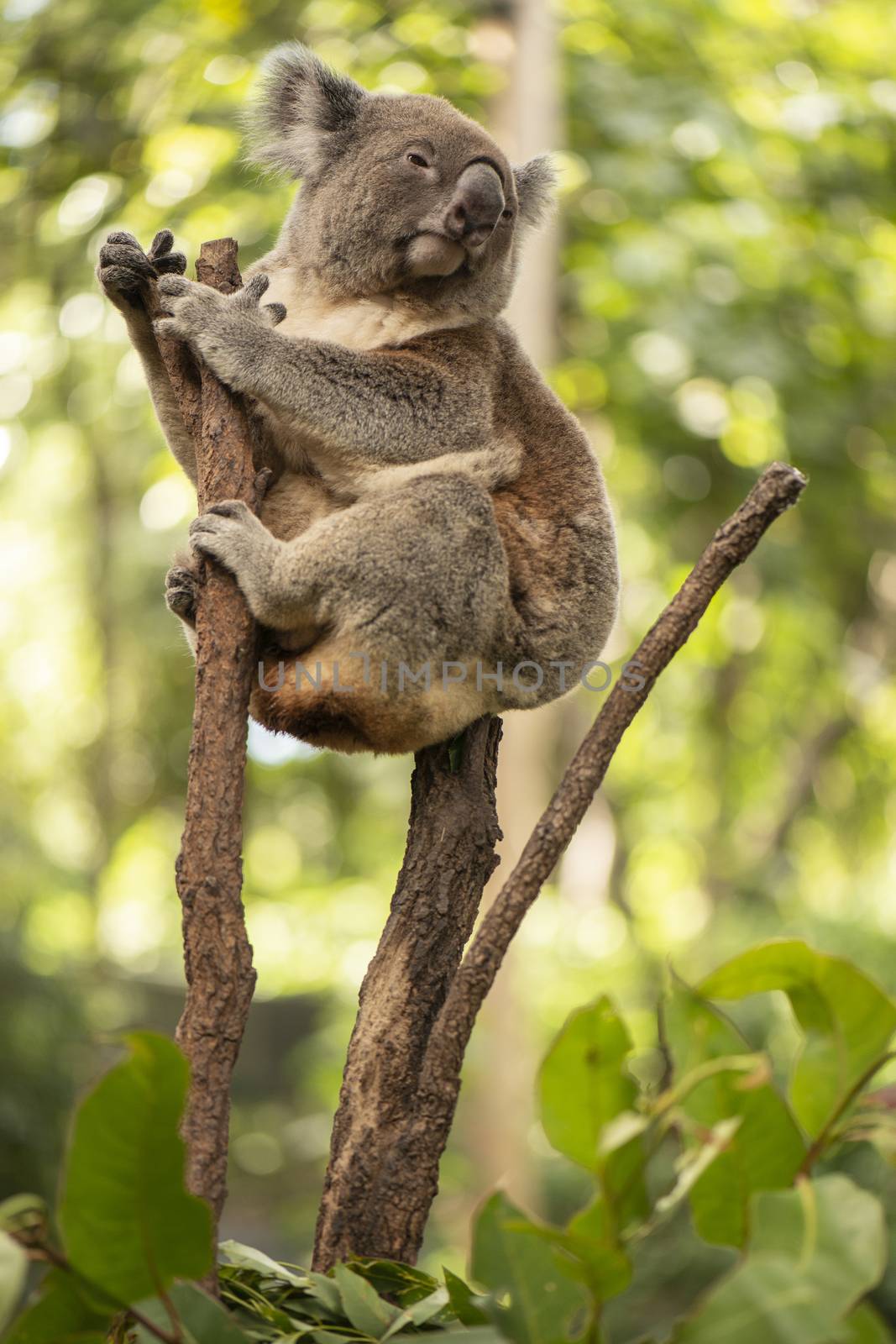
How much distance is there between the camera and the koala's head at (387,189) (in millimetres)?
2984

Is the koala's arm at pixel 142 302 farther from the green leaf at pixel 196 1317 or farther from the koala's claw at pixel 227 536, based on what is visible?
the green leaf at pixel 196 1317

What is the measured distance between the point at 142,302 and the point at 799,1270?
2.38 meters

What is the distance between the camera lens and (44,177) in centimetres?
642

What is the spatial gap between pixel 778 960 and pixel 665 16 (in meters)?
6.39

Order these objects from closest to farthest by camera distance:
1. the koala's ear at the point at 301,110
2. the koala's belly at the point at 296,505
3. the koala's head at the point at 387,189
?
the koala's belly at the point at 296,505, the koala's head at the point at 387,189, the koala's ear at the point at 301,110

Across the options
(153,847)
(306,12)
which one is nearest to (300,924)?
(153,847)

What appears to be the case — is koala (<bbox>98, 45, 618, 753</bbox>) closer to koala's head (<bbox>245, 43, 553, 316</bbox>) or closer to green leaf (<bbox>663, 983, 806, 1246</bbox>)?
koala's head (<bbox>245, 43, 553, 316</bbox>)

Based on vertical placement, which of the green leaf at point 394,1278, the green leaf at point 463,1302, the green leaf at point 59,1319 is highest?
the green leaf at point 59,1319

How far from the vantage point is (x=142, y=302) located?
2.83 m

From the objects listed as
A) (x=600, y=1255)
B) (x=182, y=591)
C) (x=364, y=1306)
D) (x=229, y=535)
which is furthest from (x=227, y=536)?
(x=600, y=1255)

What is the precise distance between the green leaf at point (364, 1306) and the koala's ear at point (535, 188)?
2650mm

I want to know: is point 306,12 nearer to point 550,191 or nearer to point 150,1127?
point 550,191

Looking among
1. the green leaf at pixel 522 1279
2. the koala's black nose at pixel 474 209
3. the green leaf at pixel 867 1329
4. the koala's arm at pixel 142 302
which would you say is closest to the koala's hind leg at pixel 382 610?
the koala's arm at pixel 142 302

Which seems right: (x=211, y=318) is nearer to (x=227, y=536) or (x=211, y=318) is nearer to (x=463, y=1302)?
(x=227, y=536)
